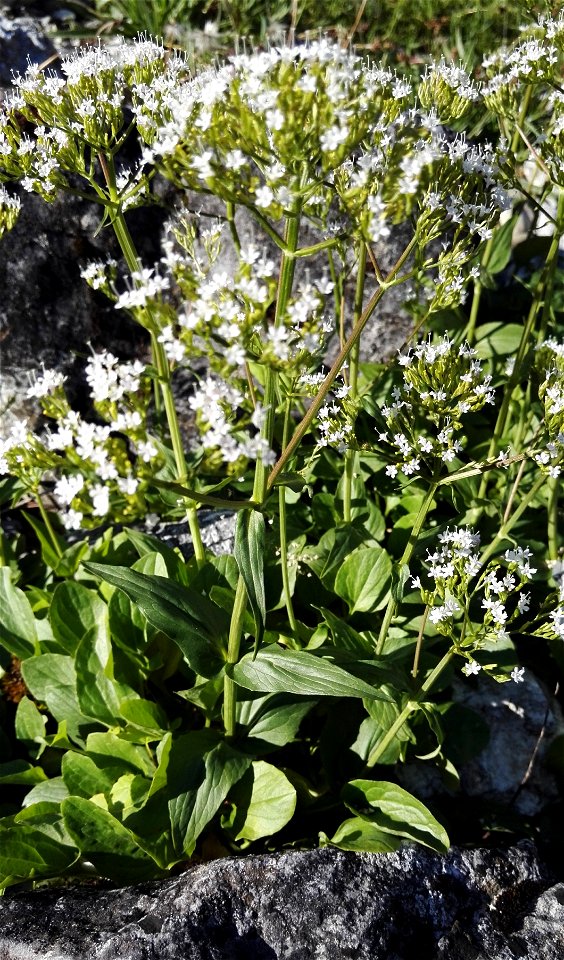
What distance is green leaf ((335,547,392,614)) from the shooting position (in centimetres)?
346

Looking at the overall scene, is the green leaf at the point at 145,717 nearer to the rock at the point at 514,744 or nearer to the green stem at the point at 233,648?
the green stem at the point at 233,648

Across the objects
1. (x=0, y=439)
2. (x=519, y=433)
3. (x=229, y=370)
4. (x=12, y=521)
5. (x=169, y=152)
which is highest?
(x=169, y=152)

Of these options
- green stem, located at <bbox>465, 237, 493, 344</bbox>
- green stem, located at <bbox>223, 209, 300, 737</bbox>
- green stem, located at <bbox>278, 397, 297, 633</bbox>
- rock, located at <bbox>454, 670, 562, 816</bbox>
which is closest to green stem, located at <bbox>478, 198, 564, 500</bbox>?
green stem, located at <bbox>465, 237, 493, 344</bbox>

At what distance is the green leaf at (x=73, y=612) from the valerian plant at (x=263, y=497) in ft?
0.04

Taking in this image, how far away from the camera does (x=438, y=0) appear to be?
755cm

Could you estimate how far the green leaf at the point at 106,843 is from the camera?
2.77 metres

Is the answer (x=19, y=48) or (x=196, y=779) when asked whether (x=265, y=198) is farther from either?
(x=19, y=48)

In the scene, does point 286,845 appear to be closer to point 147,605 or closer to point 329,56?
point 147,605

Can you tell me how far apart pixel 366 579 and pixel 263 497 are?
4.24 ft

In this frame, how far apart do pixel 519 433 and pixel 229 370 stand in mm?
2338

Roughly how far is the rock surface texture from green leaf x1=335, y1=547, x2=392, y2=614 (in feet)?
3.59

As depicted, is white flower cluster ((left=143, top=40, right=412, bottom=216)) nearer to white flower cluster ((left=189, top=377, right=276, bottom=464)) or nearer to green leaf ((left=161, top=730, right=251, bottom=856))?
white flower cluster ((left=189, top=377, right=276, bottom=464))

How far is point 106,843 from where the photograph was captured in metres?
2.80

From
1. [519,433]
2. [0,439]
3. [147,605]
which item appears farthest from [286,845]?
[519,433]
